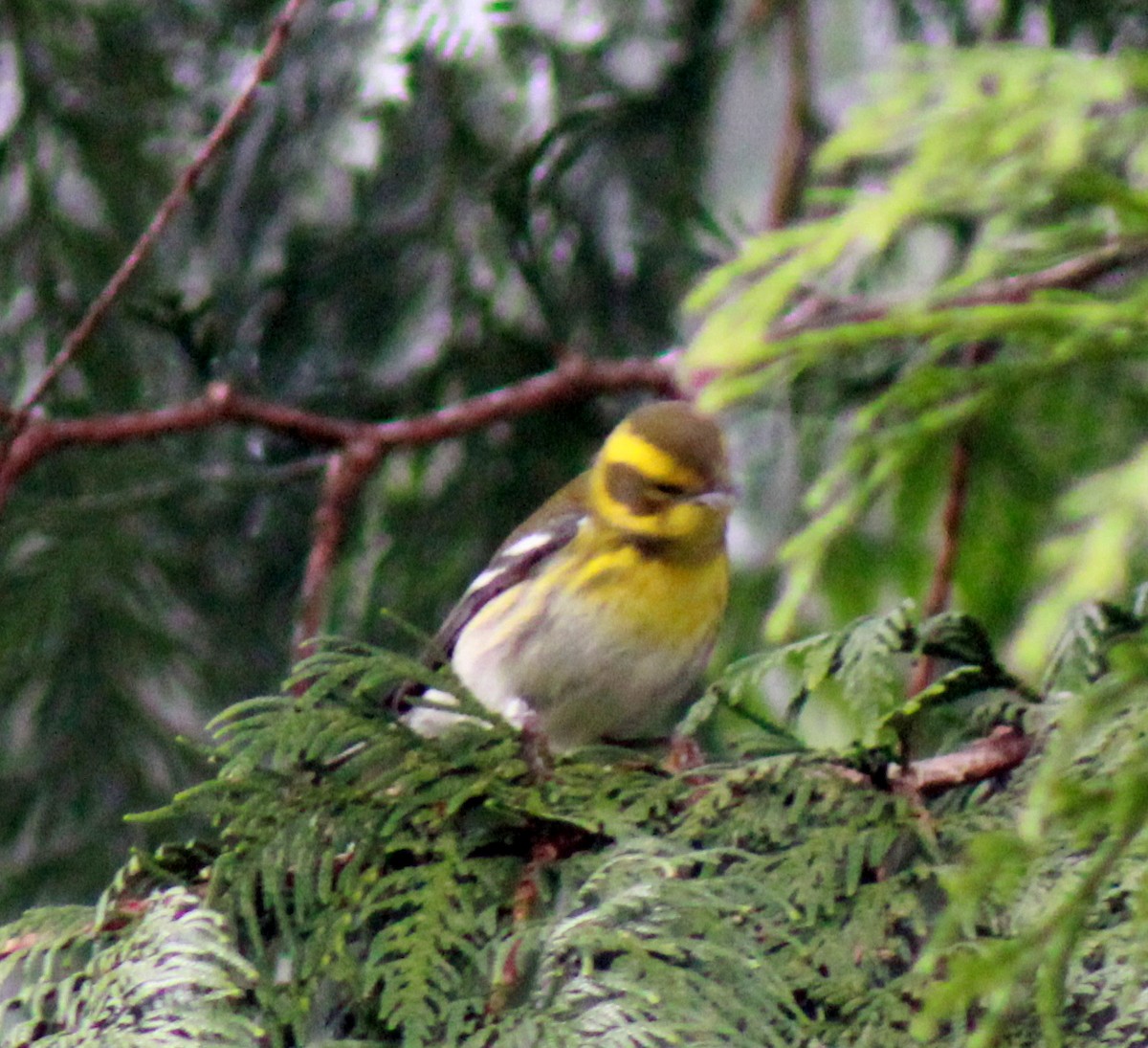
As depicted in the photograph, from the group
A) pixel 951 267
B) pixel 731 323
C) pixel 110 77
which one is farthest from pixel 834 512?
pixel 110 77

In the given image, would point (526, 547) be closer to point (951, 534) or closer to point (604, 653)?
point (604, 653)

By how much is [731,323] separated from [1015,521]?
2478 mm

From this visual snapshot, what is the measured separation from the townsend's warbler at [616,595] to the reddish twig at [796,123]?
0.84m

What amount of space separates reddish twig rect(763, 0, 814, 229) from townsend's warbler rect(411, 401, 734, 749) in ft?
2.76

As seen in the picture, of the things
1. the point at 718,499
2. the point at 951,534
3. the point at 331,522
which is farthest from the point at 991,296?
the point at 331,522

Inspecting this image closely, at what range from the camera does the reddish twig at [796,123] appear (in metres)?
4.07

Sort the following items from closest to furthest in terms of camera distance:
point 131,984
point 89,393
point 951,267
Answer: point 131,984
point 951,267
point 89,393

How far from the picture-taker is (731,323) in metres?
1.41

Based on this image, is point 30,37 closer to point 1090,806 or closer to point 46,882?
point 46,882

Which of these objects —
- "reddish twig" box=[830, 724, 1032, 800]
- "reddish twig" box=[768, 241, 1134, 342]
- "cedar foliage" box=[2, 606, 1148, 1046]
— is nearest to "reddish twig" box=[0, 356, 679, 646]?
"reddish twig" box=[768, 241, 1134, 342]

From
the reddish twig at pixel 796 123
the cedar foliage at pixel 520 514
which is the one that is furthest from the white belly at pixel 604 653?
the reddish twig at pixel 796 123

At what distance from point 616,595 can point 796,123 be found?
1.55 meters

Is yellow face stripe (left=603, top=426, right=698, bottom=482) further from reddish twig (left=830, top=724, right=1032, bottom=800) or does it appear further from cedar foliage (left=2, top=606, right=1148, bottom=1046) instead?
reddish twig (left=830, top=724, right=1032, bottom=800)

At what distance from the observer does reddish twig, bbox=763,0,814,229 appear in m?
4.07
